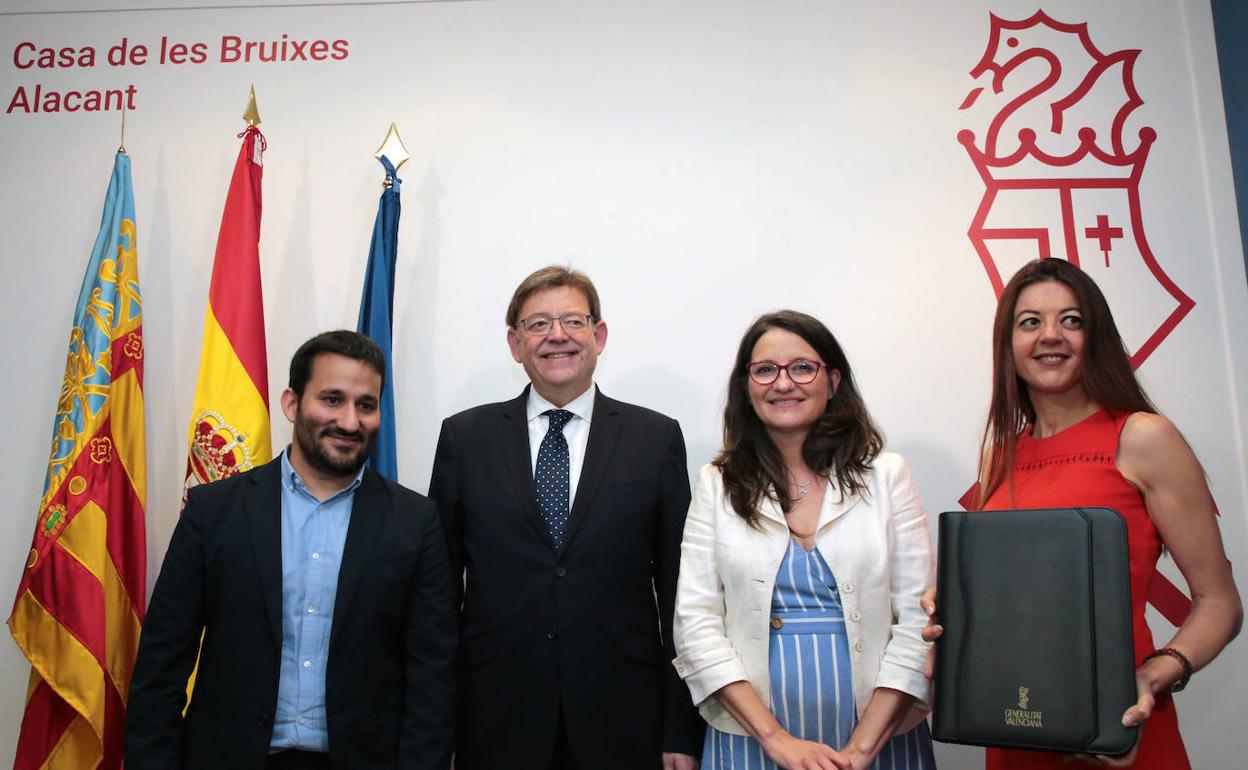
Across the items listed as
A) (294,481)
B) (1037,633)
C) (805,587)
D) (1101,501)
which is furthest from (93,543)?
(1101,501)

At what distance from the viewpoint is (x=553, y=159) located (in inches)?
135

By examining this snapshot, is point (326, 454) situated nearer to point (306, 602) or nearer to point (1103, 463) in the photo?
point (306, 602)

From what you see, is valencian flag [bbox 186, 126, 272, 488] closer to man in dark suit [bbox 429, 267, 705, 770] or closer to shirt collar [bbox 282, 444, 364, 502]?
shirt collar [bbox 282, 444, 364, 502]

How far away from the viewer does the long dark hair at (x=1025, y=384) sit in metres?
1.95

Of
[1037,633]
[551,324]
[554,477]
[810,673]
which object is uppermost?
[551,324]

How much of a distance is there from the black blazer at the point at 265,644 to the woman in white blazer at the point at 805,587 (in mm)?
628

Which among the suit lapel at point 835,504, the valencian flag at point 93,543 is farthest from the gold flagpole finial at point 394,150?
the suit lapel at point 835,504

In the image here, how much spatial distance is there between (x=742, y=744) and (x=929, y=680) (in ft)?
1.42

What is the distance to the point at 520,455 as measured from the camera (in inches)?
90.0

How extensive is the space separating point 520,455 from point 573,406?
204mm

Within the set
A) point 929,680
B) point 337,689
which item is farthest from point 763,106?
point 337,689

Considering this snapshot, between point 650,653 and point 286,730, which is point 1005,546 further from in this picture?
point 286,730

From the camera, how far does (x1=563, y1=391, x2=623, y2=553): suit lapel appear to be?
7.18ft

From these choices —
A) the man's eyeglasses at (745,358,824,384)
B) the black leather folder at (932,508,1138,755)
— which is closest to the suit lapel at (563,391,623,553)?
the man's eyeglasses at (745,358,824,384)
